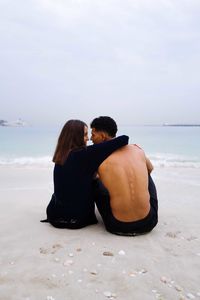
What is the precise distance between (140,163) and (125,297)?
1454 millimetres

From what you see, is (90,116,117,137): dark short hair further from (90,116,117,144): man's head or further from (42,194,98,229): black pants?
(42,194,98,229): black pants

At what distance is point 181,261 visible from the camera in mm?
2768

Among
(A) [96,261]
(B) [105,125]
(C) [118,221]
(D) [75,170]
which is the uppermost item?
(B) [105,125]

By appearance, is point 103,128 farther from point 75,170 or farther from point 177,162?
point 177,162

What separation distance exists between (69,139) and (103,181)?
56 cm

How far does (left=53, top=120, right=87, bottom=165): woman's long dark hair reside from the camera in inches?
132

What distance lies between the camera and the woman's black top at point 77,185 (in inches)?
129

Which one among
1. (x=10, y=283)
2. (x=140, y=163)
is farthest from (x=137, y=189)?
(x=10, y=283)

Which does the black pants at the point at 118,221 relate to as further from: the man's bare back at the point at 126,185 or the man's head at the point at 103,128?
the man's head at the point at 103,128

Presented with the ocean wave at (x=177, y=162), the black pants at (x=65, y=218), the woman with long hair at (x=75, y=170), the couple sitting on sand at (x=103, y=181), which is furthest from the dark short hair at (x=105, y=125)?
the ocean wave at (x=177, y=162)

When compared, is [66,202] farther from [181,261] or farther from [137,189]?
[181,261]

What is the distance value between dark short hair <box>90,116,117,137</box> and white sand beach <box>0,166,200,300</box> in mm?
1068

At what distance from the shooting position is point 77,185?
341cm

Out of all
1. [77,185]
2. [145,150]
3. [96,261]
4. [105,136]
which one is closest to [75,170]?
[77,185]
